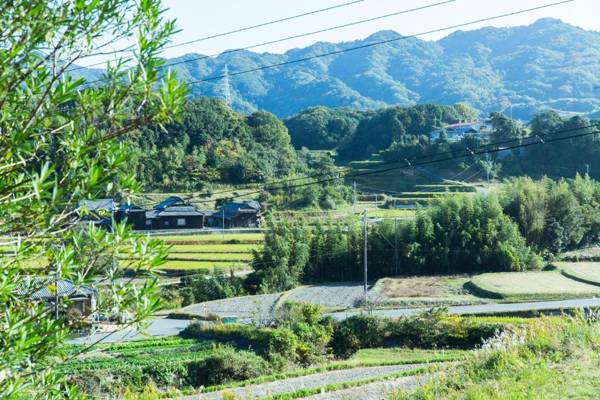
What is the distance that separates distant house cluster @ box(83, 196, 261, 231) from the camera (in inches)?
1437

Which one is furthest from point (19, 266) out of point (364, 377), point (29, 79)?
point (364, 377)

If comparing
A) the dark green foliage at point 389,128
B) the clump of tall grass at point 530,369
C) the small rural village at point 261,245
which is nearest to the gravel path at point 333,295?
the small rural village at point 261,245

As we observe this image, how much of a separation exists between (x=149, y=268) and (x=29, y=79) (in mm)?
846

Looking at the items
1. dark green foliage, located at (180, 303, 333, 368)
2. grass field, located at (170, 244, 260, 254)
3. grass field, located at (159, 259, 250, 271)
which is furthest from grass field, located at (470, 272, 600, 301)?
grass field, located at (170, 244, 260, 254)

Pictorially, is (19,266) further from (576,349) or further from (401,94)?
(401,94)

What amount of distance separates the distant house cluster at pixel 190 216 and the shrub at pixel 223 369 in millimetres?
20958

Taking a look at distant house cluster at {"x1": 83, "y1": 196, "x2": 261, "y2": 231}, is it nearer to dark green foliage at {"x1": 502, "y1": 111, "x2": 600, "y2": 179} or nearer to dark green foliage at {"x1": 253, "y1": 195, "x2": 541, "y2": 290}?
dark green foliage at {"x1": 253, "y1": 195, "x2": 541, "y2": 290}

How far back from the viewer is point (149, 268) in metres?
2.23

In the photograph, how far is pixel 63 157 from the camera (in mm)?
2264

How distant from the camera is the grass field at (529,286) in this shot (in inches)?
897

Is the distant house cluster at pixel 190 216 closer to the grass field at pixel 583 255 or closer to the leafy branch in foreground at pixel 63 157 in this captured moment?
the grass field at pixel 583 255

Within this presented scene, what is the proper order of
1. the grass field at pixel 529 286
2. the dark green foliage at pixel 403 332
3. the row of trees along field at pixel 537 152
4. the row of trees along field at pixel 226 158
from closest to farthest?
the dark green foliage at pixel 403 332
the grass field at pixel 529 286
the row of trees along field at pixel 226 158
the row of trees along field at pixel 537 152

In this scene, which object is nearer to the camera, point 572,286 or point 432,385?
point 432,385

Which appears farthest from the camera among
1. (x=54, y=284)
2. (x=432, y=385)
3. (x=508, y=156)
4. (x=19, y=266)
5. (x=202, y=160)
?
(x=508, y=156)
